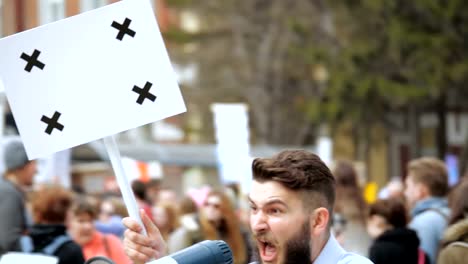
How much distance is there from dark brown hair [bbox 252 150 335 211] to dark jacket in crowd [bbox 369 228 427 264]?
355 centimetres

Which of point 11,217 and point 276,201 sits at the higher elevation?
point 11,217

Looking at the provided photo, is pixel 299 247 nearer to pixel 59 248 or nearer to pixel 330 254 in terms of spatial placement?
pixel 330 254

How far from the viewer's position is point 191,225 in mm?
10828

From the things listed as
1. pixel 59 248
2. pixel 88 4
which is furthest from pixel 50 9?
pixel 59 248

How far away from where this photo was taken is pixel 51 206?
27.0ft

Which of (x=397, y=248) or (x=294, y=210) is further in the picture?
(x=397, y=248)

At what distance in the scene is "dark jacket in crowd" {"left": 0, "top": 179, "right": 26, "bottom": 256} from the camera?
28.5 feet

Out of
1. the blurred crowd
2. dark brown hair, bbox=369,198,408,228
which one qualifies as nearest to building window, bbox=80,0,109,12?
the blurred crowd

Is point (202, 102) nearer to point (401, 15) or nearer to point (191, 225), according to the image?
point (401, 15)

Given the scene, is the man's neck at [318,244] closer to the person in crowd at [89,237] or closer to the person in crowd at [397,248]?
the person in crowd at [397,248]

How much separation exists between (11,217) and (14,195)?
0.52ft

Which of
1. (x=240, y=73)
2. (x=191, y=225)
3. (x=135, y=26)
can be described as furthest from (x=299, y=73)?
(x=135, y=26)

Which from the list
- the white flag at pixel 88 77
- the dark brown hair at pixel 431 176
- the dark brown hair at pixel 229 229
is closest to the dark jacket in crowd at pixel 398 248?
the dark brown hair at pixel 431 176

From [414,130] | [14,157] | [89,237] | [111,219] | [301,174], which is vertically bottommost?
[301,174]
